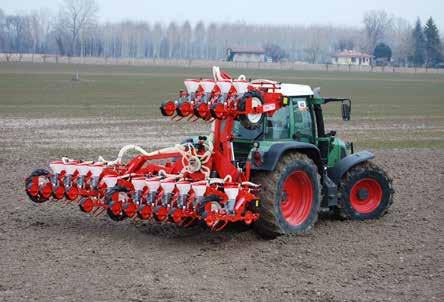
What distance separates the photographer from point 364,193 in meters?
12.5

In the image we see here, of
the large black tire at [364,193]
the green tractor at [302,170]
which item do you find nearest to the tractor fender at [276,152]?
the green tractor at [302,170]

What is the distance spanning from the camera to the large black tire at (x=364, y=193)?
1226cm

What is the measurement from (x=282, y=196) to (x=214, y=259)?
5.39ft

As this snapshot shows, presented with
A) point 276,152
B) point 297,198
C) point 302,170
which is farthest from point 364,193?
point 276,152

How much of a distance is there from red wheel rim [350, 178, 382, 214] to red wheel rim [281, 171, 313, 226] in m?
1.34

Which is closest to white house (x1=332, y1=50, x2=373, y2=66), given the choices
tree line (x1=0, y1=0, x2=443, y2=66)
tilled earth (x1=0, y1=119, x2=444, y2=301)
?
tree line (x1=0, y1=0, x2=443, y2=66)

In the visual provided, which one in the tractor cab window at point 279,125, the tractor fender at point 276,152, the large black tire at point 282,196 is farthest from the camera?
the tractor cab window at point 279,125

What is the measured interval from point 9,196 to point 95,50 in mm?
151834

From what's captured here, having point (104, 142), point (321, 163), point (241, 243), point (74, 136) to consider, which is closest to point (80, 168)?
point (241, 243)

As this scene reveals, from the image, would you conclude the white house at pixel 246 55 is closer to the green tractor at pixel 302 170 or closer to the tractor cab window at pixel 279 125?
the green tractor at pixel 302 170

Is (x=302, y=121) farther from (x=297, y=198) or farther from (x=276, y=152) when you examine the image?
(x=276, y=152)

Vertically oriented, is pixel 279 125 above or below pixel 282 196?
above

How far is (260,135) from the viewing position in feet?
37.5

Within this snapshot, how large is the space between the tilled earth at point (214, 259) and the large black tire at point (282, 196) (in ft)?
0.58
